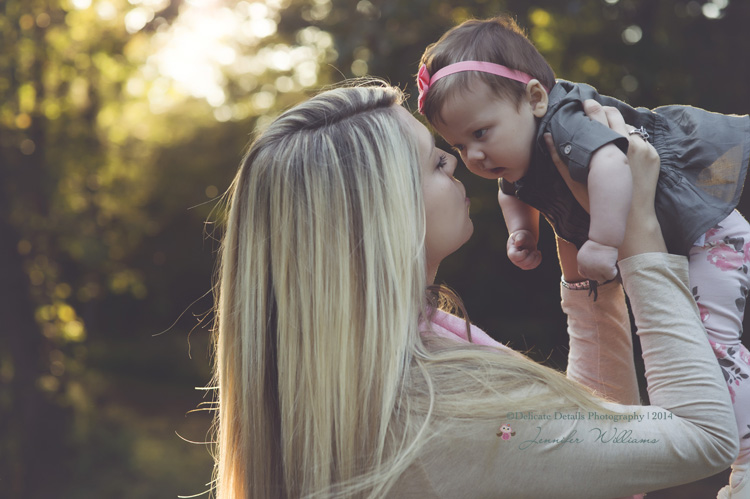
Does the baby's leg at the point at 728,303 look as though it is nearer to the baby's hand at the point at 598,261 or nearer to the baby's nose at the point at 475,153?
the baby's hand at the point at 598,261

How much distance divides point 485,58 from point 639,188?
0.55 metres

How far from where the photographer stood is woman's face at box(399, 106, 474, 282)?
161cm

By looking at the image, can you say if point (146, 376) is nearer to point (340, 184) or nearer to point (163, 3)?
point (163, 3)

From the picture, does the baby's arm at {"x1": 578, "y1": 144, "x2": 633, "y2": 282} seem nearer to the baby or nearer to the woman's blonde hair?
the baby

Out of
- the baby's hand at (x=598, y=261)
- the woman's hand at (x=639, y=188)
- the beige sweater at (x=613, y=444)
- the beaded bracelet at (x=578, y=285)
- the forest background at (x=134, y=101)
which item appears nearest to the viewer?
the beige sweater at (x=613, y=444)

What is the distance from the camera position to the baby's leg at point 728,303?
5.66 ft

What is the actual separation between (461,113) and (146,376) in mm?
12946

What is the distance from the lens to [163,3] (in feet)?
22.3

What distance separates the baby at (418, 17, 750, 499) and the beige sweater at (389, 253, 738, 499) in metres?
0.31

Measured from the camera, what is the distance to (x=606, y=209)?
161cm

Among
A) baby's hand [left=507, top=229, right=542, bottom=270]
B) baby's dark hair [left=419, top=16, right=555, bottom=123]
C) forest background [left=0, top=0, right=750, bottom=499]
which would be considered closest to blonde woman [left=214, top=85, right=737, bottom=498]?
baby's dark hair [left=419, top=16, right=555, bottom=123]

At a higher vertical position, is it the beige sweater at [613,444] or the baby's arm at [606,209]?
the baby's arm at [606,209]

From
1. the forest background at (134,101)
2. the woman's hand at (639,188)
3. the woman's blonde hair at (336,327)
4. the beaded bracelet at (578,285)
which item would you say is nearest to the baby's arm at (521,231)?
the beaded bracelet at (578,285)

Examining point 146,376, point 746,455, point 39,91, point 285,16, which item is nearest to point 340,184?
point 746,455
